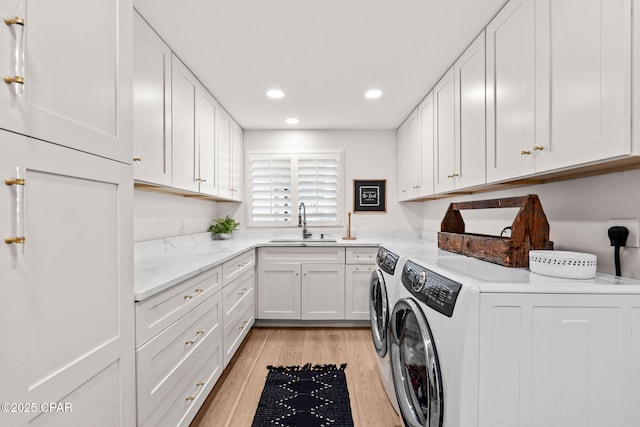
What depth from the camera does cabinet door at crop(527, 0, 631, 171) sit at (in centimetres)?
95

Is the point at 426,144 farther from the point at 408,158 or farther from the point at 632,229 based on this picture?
A: the point at 632,229

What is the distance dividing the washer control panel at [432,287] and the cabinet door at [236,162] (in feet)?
7.86

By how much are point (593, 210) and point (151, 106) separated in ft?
7.52

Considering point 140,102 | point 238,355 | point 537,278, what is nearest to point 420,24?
point 537,278

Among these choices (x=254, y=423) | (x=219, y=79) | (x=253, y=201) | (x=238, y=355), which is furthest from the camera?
(x=253, y=201)

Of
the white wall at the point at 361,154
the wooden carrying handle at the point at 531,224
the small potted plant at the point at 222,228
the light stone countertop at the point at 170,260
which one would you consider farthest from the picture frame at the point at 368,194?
the wooden carrying handle at the point at 531,224

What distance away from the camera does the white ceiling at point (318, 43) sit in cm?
161

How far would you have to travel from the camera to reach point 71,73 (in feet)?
2.68

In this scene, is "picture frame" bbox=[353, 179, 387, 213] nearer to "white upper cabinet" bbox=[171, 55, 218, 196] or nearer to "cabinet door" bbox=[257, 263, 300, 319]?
"cabinet door" bbox=[257, 263, 300, 319]

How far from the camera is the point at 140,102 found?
1639 millimetres

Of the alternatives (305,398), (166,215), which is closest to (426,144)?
(305,398)

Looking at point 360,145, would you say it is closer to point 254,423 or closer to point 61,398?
point 254,423

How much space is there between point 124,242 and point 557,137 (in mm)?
1653

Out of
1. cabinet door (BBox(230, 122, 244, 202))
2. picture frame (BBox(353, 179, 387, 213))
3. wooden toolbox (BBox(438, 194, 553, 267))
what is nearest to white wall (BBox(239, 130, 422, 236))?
picture frame (BBox(353, 179, 387, 213))
